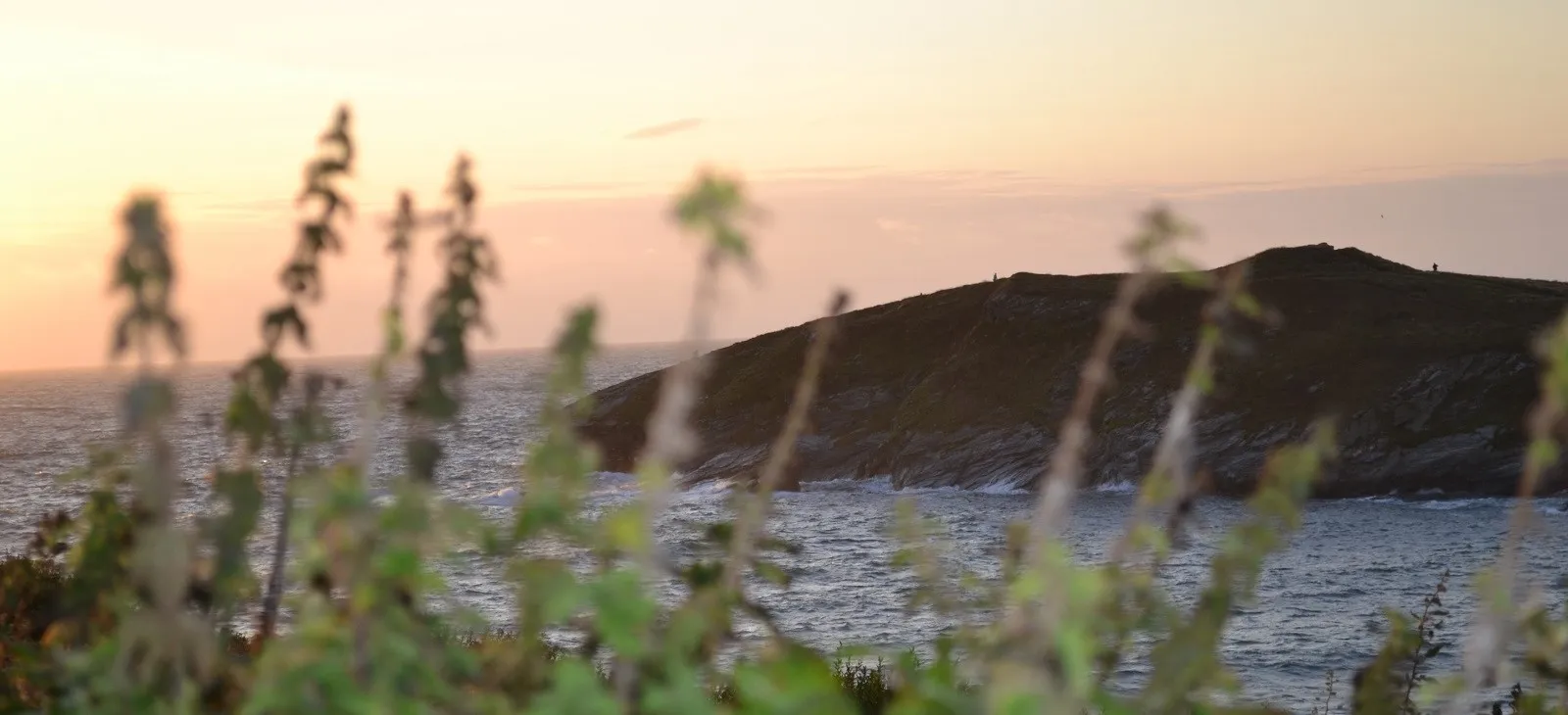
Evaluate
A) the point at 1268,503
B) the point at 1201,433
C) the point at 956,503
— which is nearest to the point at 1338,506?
the point at 1201,433

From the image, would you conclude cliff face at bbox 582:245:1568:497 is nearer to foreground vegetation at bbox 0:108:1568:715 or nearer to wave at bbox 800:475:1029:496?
wave at bbox 800:475:1029:496

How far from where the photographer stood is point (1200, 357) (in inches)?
95.4

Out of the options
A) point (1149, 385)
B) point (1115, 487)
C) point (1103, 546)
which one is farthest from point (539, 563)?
point (1149, 385)

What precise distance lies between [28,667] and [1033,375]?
74.1m

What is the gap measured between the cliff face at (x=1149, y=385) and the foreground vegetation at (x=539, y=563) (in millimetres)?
56867

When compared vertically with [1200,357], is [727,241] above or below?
above

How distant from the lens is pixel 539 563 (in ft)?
6.72

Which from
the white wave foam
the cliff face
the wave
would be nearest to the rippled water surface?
the wave

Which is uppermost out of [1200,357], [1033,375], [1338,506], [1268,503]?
[1200,357]

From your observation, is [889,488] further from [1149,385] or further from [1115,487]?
[1149,385]

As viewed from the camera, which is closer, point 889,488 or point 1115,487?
point 1115,487

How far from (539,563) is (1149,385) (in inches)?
2857

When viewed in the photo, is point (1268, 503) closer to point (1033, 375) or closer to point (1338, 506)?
point (1338, 506)

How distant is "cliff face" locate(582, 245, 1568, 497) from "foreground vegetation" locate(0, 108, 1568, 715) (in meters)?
56.9
